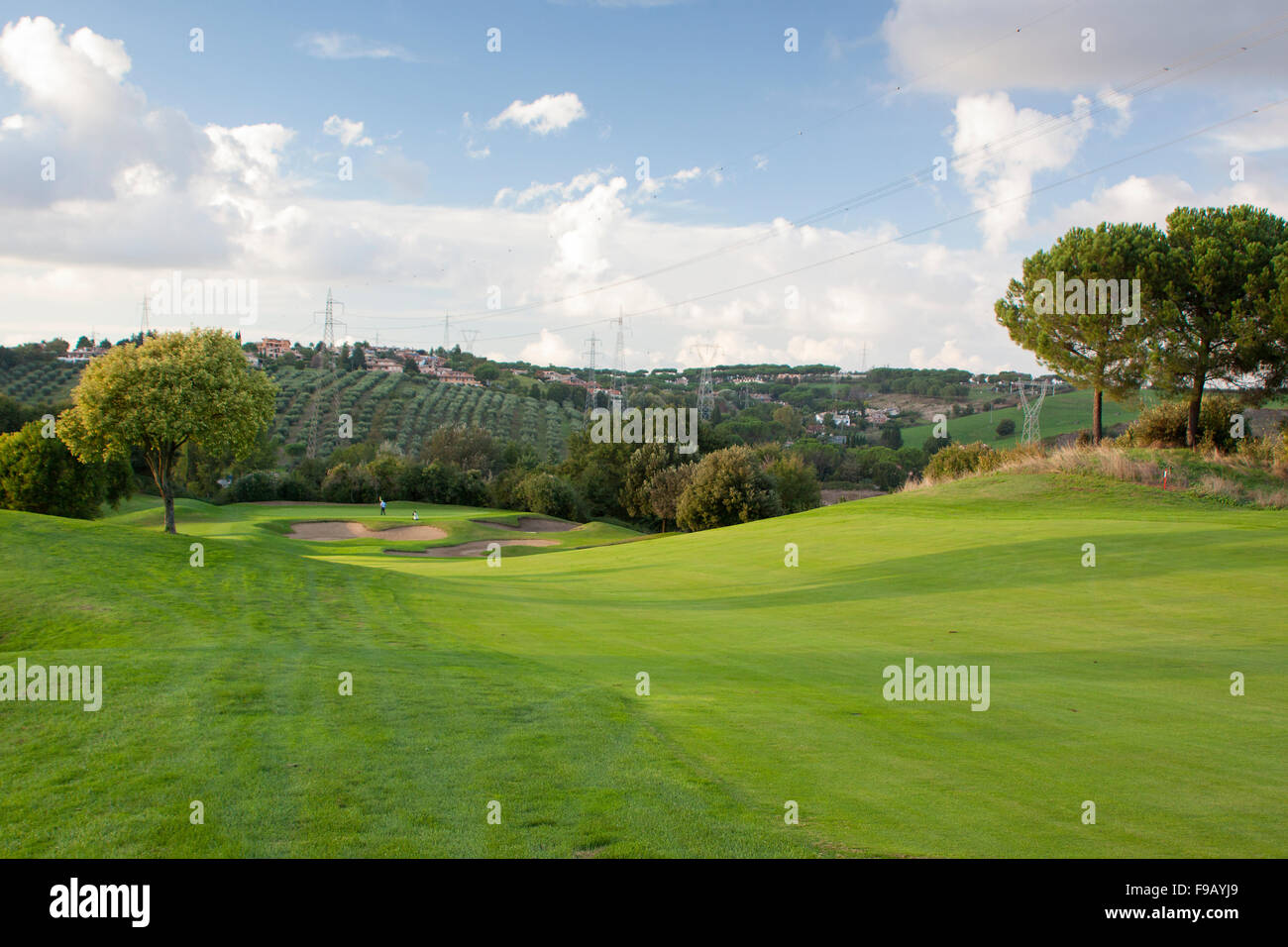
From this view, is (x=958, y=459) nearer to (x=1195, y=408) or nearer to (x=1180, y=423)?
(x=1180, y=423)

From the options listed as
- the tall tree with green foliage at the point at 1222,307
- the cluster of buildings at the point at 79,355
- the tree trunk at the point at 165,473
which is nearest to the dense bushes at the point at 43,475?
the tree trunk at the point at 165,473

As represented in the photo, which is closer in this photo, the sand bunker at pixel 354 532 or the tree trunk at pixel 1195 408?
the tree trunk at pixel 1195 408

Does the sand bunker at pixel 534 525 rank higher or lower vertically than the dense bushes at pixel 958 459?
lower

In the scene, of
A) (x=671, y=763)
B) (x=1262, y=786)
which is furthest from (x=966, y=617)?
(x=671, y=763)

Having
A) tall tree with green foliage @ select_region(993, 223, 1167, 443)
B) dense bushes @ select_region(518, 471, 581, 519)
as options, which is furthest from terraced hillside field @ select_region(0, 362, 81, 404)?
tall tree with green foliage @ select_region(993, 223, 1167, 443)

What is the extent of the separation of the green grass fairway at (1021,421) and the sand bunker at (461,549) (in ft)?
237

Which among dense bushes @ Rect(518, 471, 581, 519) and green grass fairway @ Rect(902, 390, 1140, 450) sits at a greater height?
green grass fairway @ Rect(902, 390, 1140, 450)

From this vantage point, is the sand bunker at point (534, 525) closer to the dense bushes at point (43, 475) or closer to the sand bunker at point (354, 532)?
the sand bunker at point (354, 532)

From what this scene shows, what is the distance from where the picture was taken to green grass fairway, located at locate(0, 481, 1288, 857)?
5961mm

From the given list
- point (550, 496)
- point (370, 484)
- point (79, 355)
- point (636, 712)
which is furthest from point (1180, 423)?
point (79, 355)

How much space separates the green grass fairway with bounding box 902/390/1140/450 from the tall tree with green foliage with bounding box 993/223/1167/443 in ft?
205

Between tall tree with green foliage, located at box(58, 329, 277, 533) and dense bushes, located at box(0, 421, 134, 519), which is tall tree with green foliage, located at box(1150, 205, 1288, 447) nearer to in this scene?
tall tree with green foliage, located at box(58, 329, 277, 533)

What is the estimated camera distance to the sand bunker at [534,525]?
6166cm
